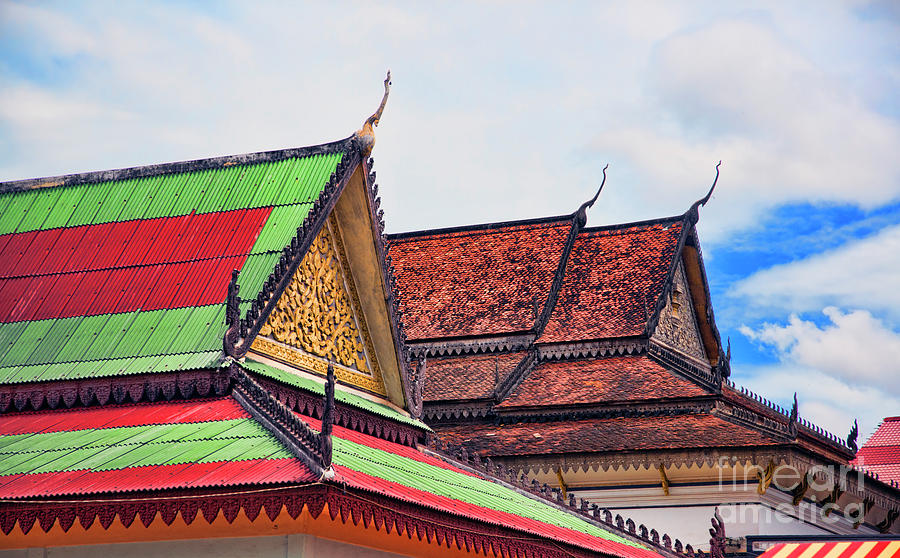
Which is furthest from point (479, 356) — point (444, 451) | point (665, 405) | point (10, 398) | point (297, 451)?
point (297, 451)

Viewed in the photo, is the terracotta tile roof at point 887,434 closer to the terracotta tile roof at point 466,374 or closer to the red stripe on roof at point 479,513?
the terracotta tile roof at point 466,374

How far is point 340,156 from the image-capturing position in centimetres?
1276

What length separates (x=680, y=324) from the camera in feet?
85.4

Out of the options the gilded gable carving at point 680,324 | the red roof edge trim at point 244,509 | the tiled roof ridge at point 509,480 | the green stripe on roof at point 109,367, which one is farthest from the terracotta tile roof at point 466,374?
the red roof edge trim at point 244,509

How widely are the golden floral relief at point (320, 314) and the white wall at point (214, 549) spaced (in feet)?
8.58

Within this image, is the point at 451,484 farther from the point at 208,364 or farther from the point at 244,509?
the point at 244,509

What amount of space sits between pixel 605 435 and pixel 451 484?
399 inches

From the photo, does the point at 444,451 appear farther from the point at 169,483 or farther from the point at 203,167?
the point at 169,483

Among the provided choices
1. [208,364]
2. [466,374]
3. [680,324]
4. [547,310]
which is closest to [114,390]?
[208,364]

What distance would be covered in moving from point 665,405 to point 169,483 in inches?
567

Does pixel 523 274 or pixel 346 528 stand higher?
pixel 523 274

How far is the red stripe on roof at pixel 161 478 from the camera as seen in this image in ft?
26.3

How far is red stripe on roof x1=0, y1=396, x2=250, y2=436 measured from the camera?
9820 mm

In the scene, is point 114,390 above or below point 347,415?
below
